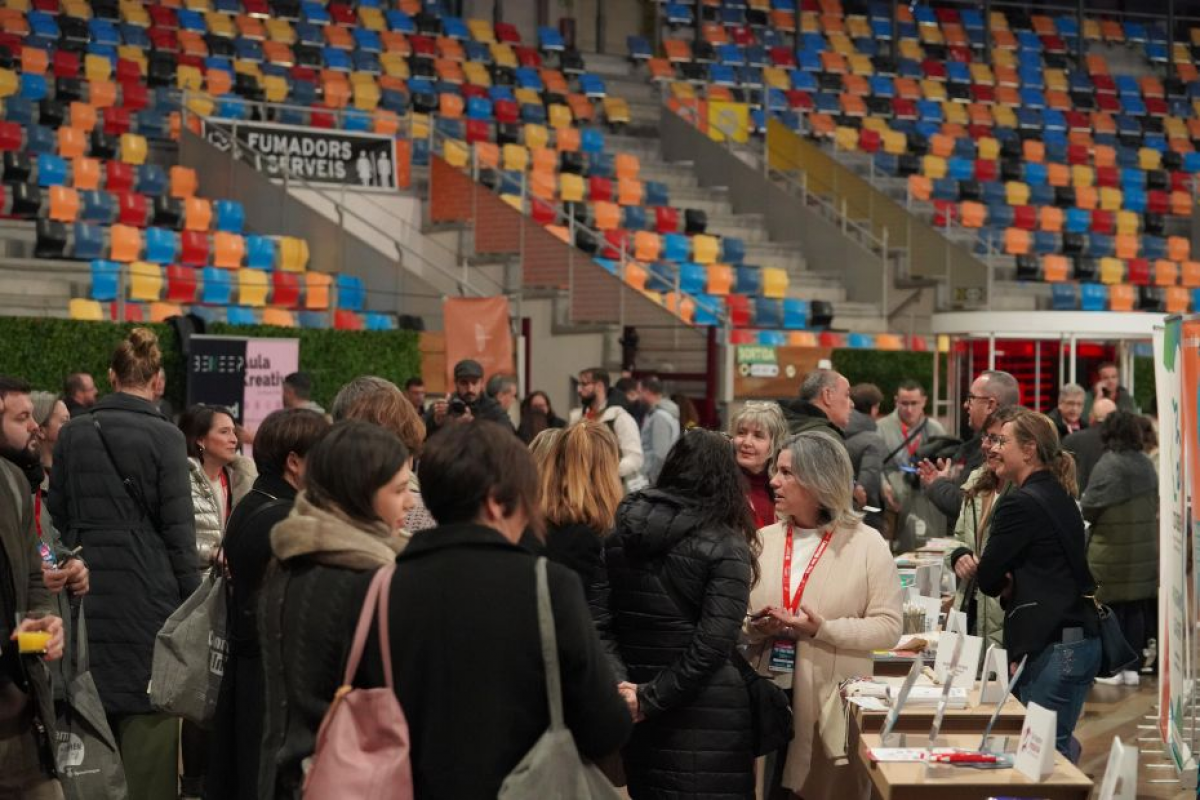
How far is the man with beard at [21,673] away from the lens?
3877 mm

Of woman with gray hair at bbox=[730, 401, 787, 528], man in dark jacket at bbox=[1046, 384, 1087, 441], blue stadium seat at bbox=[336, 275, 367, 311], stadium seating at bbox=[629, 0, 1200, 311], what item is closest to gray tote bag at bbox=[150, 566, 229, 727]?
woman with gray hair at bbox=[730, 401, 787, 528]

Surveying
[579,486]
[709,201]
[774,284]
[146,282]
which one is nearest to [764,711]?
[579,486]

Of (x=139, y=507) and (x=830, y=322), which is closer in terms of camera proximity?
(x=139, y=507)

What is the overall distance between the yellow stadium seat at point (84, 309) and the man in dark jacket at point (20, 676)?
10.7 metres

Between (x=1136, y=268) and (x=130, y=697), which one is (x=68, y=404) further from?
(x=1136, y=268)

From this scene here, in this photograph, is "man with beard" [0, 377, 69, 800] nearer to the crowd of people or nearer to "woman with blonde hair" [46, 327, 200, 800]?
the crowd of people

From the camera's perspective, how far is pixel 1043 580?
5.52 meters

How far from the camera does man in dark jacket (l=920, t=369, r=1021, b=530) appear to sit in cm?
724

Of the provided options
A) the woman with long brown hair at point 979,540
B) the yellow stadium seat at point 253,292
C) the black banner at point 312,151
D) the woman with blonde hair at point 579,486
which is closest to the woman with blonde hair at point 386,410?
the woman with blonde hair at point 579,486

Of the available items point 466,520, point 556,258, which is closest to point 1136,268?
point 556,258

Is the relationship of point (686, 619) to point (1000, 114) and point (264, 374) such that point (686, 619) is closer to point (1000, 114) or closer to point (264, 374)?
point (264, 374)

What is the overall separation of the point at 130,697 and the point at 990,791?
2.92 meters

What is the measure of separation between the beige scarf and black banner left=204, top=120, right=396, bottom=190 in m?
15.0

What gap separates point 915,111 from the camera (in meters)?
26.3
